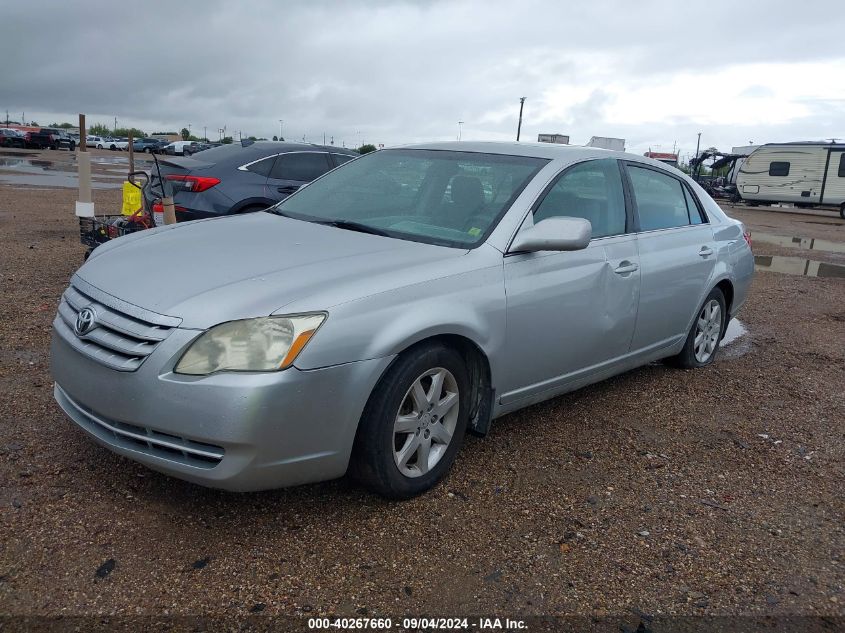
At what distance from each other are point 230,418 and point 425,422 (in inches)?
37.5

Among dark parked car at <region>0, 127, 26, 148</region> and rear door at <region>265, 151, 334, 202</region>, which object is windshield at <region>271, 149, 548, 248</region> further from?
dark parked car at <region>0, 127, 26, 148</region>

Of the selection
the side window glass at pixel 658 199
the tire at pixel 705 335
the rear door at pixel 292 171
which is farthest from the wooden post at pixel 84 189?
the tire at pixel 705 335

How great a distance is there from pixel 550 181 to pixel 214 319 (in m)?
2.10

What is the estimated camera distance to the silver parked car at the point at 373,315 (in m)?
2.83

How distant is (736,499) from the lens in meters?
3.71

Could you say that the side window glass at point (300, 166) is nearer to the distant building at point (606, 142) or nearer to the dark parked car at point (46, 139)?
the distant building at point (606, 142)

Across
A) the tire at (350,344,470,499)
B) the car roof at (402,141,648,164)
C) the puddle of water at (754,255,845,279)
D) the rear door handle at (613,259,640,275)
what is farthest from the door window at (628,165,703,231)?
the puddle of water at (754,255,845,279)

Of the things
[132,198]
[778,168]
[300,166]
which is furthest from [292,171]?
[778,168]

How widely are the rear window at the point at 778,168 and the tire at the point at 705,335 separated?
30005 millimetres

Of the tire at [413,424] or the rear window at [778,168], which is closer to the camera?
the tire at [413,424]

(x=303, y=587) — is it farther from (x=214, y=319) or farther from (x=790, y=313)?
(x=790, y=313)

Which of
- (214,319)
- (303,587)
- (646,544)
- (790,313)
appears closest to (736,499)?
(646,544)

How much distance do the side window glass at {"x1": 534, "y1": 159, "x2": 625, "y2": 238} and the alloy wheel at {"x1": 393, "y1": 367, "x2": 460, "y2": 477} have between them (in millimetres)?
1109

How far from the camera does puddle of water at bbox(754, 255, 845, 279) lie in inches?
480
